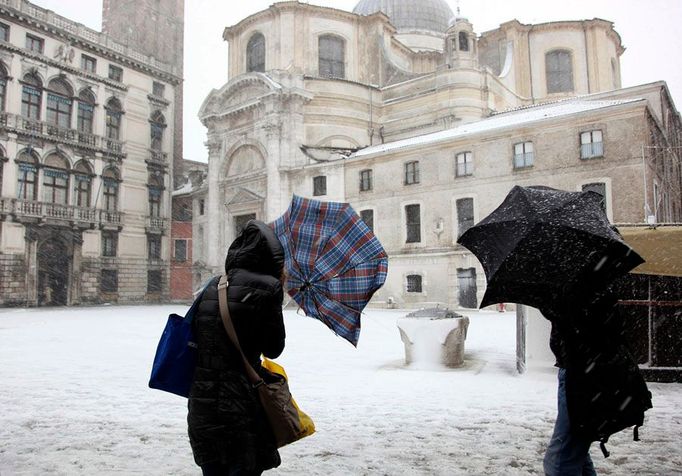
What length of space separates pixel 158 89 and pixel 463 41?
22511mm

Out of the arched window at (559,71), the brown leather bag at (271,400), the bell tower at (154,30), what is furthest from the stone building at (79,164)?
the brown leather bag at (271,400)

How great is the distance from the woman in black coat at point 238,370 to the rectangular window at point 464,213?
80.4 feet

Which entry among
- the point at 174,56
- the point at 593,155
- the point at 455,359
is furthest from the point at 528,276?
the point at 174,56

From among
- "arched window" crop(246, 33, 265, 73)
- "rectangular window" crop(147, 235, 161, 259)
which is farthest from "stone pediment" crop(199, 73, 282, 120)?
"rectangular window" crop(147, 235, 161, 259)

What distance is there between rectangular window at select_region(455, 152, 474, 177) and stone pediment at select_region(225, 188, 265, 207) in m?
13.7

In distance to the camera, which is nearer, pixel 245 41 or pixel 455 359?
pixel 455 359

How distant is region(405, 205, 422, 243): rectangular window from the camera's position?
28625mm

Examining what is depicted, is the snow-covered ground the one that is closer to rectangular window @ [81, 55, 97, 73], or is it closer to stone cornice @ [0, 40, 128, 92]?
stone cornice @ [0, 40, 128, 92]

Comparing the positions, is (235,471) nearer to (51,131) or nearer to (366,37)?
(51,131)

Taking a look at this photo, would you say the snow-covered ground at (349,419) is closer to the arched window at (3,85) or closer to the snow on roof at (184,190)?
the arched window at (3,85)

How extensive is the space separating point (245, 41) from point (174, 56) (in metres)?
9.00

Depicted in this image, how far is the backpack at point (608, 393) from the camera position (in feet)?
11.0

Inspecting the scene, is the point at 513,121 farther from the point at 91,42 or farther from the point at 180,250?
the point at 91,42

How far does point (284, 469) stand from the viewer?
4855mm
